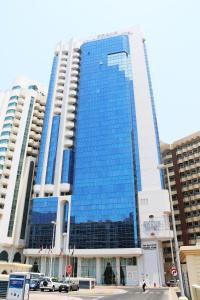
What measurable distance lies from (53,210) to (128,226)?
22.4 metres

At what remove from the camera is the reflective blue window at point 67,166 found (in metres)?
87.2

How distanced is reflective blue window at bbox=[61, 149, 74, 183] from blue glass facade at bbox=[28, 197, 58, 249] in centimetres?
715

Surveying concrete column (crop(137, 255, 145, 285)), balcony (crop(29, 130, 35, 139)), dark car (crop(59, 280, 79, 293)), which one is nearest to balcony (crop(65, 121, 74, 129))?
balcony (crop(29, 130, 35, 139))

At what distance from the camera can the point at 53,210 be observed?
82188 mm

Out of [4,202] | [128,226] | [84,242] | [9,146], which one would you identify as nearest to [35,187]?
[4,202]

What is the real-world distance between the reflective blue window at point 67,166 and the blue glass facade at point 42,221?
7150 mm

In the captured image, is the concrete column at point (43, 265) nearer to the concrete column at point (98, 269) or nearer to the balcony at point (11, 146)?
the concrete column at point (98, 269)

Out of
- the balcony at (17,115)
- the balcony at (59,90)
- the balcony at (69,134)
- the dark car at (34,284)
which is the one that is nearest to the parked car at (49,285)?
the dark car at (34,284)

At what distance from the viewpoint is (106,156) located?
85.4 metres

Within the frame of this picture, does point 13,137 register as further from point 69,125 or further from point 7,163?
point 69,125

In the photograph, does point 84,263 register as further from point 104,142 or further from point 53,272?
point 104,142

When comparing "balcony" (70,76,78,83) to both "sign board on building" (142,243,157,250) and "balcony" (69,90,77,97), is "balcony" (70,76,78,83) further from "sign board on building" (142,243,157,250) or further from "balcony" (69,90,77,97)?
"sign board on building" (142,243,157,250)

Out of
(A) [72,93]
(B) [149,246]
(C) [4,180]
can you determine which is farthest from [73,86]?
(B) [149,246]

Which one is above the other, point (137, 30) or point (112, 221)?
point (137, 30)
